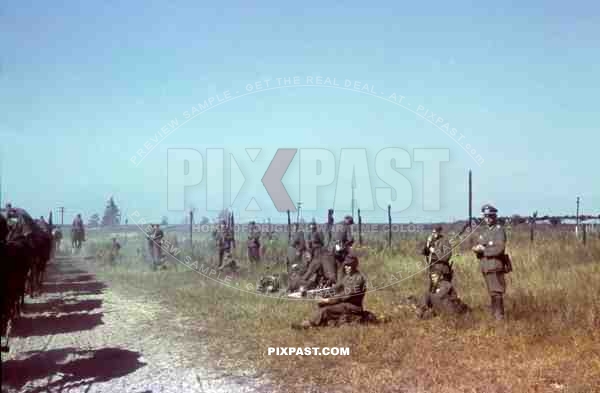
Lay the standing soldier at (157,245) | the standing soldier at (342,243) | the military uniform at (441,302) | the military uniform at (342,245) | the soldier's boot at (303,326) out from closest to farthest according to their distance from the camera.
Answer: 1. the soldier's boot at (303,326)
2. the military uniform at (441,302)
3. the military uniform at (342,245)
4. the standing soldier at (342,243)
5. the standing soldier at (157,245)

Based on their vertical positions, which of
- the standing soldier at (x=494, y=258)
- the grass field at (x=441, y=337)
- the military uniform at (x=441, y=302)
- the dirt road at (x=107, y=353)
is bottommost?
the dirt road at (x=107, y=353)

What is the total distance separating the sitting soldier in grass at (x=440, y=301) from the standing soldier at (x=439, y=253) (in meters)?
0.08

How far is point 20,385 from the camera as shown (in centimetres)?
638

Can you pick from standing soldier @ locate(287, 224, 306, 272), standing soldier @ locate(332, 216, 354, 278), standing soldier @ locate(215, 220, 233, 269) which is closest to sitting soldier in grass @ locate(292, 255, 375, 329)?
standing soldier @ locate(332, 216, 354, 278)

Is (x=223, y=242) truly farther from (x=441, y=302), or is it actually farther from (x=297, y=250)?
(x=441, y=302)

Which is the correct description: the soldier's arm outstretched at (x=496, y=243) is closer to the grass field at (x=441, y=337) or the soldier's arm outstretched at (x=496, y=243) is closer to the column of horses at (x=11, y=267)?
the grass field at (x=441, y=337)

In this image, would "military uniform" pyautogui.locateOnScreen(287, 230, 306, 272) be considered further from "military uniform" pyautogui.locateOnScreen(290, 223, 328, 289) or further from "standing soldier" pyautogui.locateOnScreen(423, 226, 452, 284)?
"standing soldier" pyautogui.locateOnScreen(423, 226, 452, 284)

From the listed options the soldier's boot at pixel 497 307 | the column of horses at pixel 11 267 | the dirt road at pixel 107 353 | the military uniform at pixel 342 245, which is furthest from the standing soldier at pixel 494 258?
the column of horses at pixel 11 267

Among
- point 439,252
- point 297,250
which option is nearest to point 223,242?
point 297,250

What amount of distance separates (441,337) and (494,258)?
5.72ft

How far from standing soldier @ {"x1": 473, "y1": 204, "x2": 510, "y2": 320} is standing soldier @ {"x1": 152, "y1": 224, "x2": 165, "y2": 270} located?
15.9 m

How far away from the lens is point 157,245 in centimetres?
2288

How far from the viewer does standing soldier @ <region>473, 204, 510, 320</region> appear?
891 centimetres

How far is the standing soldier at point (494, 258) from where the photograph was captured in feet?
29.2
